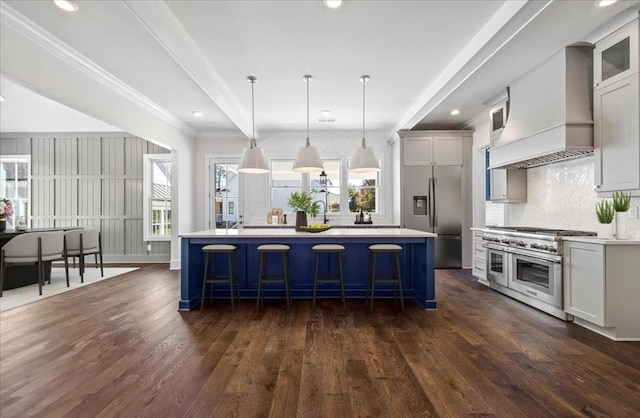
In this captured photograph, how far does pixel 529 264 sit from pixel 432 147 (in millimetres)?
3097

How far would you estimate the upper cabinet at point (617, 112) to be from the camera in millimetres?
2838

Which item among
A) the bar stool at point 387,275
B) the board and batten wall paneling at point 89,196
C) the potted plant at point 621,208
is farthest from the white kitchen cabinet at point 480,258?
the board and batten wall paneling at point 89,196

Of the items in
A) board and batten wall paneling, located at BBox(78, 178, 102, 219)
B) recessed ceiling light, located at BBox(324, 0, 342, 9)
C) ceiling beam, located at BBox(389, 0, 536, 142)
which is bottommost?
board and batten wall paneling, located at BBox(78, 178, 102, 219)

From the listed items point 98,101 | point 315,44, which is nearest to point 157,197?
point 98,101

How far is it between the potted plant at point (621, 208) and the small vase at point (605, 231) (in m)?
0.10

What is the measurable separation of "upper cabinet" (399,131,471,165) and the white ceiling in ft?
3.66

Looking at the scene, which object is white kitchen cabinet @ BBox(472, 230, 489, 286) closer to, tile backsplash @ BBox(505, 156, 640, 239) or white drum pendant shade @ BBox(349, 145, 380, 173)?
tile backsplash @ BBox(505, 156, 640, 239)

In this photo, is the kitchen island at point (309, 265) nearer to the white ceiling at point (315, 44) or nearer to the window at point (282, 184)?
the white ceiling at point (315, 44)

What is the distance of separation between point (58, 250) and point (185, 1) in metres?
4.29

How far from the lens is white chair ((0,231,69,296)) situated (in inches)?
178

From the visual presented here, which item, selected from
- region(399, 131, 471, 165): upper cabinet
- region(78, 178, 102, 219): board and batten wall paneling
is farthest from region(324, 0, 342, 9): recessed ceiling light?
region(78, 178, 102, 219): board and batten wall paneling

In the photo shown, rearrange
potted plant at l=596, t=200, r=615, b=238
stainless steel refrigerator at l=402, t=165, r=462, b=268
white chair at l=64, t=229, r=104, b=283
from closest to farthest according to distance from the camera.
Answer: potted plant at l=596, t=200, r=615, b=238
white chair at l=64, t=229, r=104, b=283
stainless steel refrigerator at l=402, t=165, r=462, b=268

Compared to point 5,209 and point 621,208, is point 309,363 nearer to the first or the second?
point 621,208

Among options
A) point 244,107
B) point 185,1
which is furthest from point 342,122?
point 185,1
